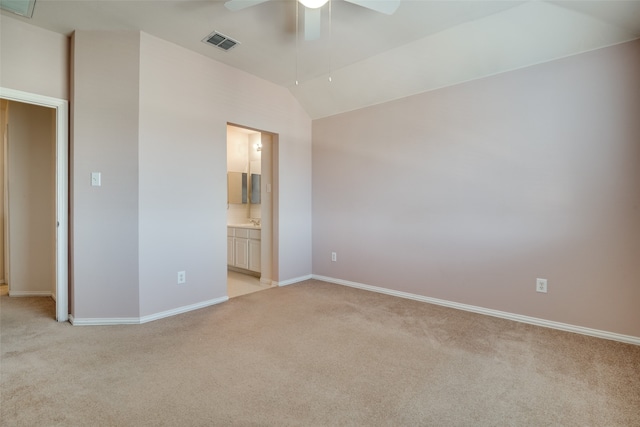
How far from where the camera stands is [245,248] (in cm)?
480

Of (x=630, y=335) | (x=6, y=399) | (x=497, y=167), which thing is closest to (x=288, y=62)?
(x=497, y=167)

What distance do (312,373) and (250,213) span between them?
4.26 metres

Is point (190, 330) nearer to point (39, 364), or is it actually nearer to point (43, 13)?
point (39, 364)

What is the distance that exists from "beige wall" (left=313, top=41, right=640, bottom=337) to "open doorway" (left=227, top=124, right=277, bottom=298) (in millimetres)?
1054

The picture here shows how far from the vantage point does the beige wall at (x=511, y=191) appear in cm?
253

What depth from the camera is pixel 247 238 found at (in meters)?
4.79

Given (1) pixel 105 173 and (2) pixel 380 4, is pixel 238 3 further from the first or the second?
(1) pixel 105 173

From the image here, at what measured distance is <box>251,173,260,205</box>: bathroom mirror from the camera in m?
5.73

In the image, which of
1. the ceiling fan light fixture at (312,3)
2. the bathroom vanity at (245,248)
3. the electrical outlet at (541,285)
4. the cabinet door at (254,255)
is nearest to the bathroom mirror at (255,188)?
the bathroom vanity at (245,248)

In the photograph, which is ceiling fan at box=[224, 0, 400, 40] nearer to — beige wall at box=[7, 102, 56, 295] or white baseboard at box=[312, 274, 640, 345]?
white baseboard at box=[312, 274, 640, 345]

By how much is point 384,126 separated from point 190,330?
3.00 meters

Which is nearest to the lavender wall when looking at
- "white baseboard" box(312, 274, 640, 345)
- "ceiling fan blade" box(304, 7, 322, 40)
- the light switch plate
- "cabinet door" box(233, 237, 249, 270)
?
the light switch plate

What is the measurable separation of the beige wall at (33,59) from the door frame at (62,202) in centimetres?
13

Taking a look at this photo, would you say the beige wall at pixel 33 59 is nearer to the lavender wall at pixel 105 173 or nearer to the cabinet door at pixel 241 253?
the lavender wall at pixel 105 173
